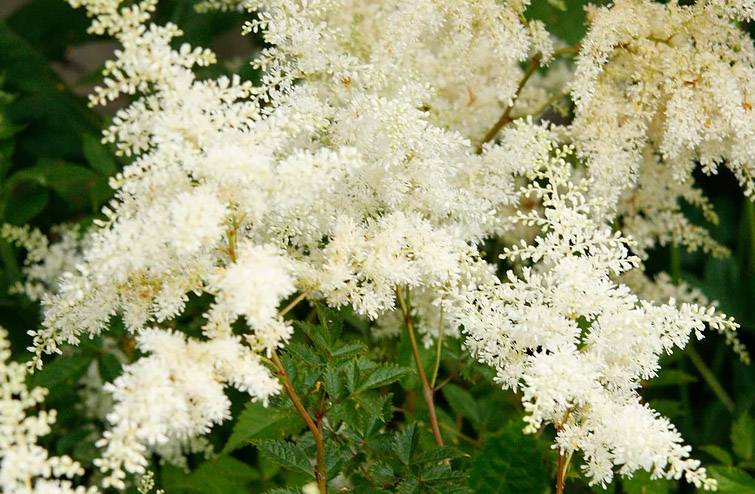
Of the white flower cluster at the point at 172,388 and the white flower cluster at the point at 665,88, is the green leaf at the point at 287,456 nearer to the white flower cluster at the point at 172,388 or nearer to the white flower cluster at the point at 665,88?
the white flower cluster at the point at 172,388

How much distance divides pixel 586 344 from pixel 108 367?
0.64 m

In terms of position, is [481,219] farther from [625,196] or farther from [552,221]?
[625,196]

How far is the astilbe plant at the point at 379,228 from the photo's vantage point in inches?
22.9

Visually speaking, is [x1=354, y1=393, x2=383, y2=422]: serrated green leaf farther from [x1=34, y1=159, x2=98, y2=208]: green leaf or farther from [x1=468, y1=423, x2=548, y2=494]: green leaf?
[x1=34, y1=159, x2=98, y2=208]: green leaf

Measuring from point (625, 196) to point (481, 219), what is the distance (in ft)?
1.07

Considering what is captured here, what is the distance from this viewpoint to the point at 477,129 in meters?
1.06

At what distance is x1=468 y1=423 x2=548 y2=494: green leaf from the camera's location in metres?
0.78

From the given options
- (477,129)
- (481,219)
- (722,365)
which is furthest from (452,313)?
(722,365)

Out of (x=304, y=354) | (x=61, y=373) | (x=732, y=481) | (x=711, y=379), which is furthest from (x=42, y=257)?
(x=711, y=379)

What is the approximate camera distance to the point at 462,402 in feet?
3.56

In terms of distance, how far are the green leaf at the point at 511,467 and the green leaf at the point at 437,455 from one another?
55mm

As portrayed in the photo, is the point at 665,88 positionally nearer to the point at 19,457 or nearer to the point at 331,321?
the point at 331,321

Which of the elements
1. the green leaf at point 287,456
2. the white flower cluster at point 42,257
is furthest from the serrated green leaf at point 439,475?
the white flower cluster at point 42,257

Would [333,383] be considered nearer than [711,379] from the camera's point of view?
Yes
